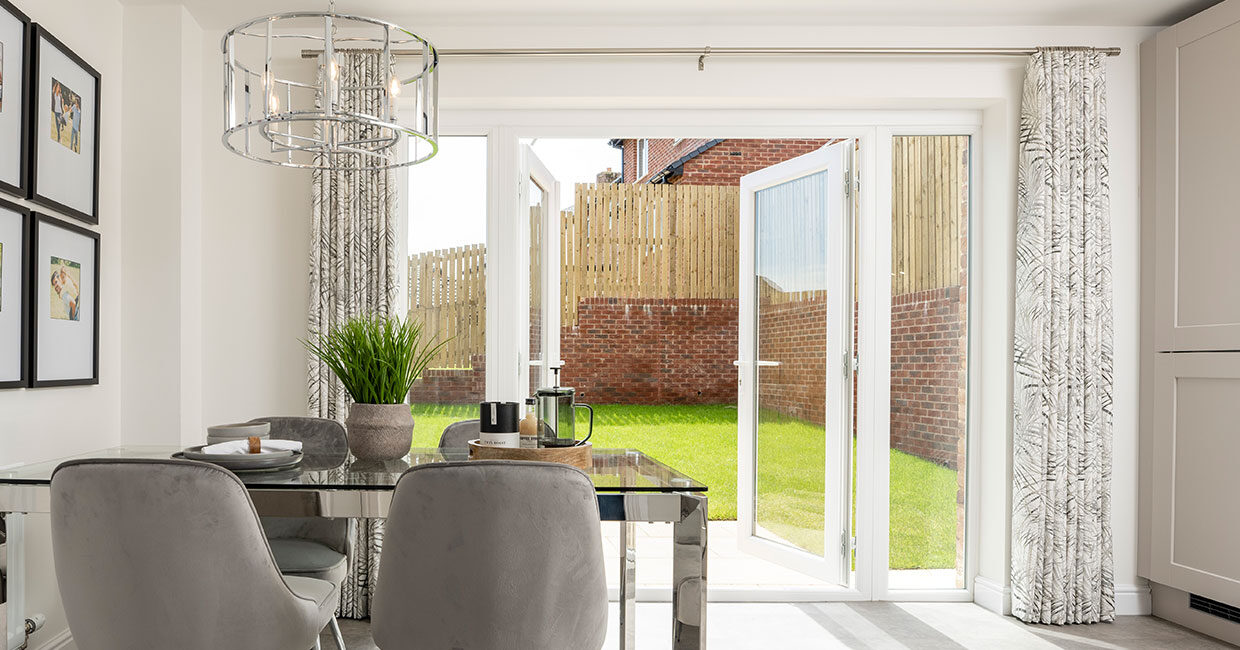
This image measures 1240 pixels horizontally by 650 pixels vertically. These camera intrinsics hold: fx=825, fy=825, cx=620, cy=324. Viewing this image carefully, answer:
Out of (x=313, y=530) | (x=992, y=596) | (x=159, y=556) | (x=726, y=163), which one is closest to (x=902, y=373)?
(x=992, y=596)

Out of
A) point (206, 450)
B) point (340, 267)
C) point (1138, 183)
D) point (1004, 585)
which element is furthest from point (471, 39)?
point (1004, 585)

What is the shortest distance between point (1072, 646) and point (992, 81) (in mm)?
2346

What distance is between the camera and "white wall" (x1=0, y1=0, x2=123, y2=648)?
2.67 meters

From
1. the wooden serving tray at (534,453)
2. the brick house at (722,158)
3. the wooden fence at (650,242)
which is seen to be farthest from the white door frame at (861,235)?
the wooden fence at (650,242)

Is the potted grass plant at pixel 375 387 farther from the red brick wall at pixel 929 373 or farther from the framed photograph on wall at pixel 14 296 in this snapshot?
the red brick wall at pixel 929 373

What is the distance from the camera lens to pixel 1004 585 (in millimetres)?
3566

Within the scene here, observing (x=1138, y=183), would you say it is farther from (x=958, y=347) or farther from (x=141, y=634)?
(x=141, y=634)

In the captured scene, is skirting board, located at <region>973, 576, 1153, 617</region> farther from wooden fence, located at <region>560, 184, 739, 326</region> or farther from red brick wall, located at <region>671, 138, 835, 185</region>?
red brick wall, located at <region>671, 138, 835, 185</region>

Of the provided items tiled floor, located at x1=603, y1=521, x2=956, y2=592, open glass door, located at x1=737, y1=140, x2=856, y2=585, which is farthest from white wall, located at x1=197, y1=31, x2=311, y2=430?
open glass door, located at x1=737, y1=140, x2=856, y2=585

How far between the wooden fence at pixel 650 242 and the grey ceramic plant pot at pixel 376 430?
20.5 feet

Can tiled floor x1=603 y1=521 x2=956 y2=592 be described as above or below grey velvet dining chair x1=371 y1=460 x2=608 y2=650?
below

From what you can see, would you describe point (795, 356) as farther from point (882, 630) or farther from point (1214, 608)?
point (1214, 608)

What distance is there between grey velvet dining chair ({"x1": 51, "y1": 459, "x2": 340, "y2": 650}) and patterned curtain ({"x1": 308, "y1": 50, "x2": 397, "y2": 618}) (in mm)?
1760

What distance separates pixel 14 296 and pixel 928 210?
3.56 m
